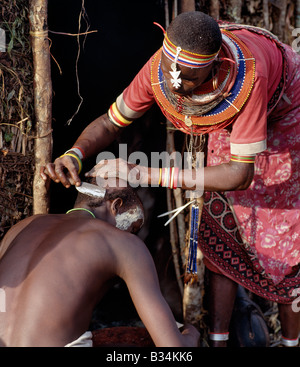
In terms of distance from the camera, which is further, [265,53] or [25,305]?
[265,53]

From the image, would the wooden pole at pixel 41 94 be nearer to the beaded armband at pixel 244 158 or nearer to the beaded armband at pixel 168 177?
the beaded armband at pixel 168 177

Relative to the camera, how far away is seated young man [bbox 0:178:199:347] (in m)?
1.95

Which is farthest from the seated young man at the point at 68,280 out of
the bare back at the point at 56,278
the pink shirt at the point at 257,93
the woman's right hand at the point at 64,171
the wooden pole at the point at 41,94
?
the pink shirt at the point at 257,93

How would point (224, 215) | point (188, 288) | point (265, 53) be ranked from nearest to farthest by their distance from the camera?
point (265, 53) → point (224, 215) → point (188, 288)

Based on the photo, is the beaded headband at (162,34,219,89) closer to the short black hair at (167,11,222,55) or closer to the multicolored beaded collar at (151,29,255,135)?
the short black hair at (167,11,222,55)

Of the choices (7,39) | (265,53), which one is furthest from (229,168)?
(7,39)

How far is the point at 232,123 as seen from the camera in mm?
2699

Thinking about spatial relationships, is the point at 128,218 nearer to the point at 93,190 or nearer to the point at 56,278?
the point at 93,190

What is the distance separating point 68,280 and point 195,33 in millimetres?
1226

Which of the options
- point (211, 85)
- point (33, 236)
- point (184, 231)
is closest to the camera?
point (33, 236)

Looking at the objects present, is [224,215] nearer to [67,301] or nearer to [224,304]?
[224,304]

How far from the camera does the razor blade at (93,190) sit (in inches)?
95.8

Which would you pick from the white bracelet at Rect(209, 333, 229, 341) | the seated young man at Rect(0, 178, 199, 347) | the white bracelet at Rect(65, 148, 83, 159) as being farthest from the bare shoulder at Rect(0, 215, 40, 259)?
the white bracelet at Rect(209, 333, 229, 341)

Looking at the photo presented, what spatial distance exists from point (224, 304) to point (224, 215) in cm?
60
